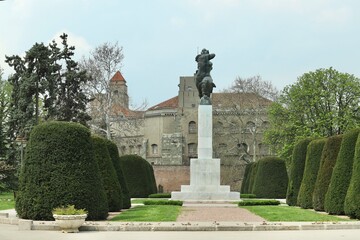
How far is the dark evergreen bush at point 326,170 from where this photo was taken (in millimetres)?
24078

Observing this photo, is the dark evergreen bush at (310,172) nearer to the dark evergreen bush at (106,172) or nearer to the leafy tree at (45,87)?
the dark evergreen bush at (106,172)

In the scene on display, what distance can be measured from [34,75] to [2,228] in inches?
973

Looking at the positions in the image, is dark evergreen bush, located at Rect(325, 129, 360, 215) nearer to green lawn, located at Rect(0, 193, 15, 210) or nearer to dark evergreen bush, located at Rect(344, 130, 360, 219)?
dark evergreen bush, located at Rect(344, 130, 360, 219)

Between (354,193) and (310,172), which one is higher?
(310,172)

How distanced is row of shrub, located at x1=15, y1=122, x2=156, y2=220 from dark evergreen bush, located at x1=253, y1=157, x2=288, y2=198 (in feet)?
68.1

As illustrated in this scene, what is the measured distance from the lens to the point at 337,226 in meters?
16.7

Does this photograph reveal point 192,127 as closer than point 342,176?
No

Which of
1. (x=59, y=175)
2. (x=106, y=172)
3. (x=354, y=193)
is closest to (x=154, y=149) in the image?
(x=106, y=172)

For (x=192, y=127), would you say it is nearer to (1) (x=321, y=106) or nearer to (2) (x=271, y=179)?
(1) (x=321, y=106)

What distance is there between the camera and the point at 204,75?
35.9 metres

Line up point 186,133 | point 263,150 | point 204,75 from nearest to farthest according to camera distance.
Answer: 1. point 204,75
2. point 263,150
3. point 186,133

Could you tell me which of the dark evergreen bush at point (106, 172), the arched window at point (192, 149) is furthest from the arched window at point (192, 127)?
the dark evergreen bush at point (106, 172)

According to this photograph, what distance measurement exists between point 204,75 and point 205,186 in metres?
7.16

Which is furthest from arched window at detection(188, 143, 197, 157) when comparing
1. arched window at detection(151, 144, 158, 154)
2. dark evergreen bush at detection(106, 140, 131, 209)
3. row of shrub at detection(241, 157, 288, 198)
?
dark evergreen bush at detection(106, 140, 131, 209)
